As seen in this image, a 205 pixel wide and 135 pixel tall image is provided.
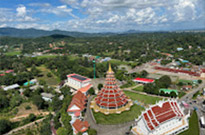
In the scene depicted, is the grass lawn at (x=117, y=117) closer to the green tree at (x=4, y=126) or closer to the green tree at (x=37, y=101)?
the green tree at (x=37, y=101)

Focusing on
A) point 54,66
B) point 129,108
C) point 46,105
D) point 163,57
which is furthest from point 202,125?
point 163,57

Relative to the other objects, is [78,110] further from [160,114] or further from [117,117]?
[160,114]

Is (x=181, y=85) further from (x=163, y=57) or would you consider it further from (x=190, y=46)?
(x=190, y=46)

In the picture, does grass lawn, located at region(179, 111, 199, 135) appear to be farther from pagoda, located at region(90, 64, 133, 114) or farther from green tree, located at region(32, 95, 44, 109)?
green tree, located at region(32, 95, 44, 109)

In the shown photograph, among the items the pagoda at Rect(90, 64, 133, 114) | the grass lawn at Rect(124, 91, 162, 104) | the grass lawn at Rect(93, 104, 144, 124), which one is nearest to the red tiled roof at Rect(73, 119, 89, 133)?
the grass lawn at Rect(93, 104, 144, 124)

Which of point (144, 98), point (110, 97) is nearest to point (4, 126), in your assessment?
point (110, 97)

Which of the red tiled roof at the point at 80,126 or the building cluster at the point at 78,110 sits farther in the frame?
the building cluster at the point at 78,110

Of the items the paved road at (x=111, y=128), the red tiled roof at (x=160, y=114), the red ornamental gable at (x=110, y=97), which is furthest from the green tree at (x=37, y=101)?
the red tiled roof at (x=160, y=114)
